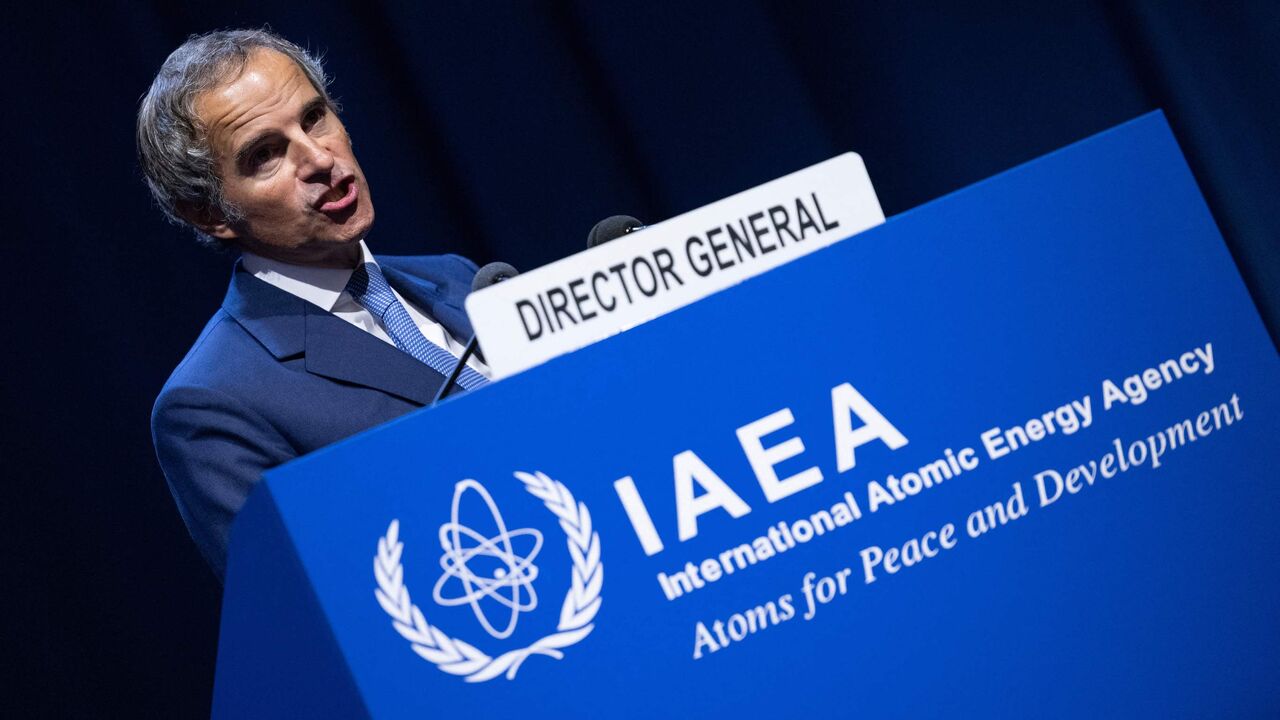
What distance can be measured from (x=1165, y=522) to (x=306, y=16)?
2.65 metres

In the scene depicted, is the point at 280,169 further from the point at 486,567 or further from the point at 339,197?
the point at 486,567

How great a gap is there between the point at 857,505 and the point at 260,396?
0.96 meters

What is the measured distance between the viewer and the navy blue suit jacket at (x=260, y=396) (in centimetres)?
171

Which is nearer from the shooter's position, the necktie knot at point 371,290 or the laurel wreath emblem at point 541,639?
the laurel wreath emblem at point 541,639

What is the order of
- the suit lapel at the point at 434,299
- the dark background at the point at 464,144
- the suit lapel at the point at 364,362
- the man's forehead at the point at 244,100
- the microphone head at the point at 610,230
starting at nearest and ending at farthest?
the microphone head at the point at 610,230 < the suit lapel at the point at 364,362 < the man's forehead at the point at 244,100 < the suit lapel at the point at 434,299 < the dark background at the point at 464,144

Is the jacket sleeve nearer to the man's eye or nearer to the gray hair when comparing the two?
the gray hair

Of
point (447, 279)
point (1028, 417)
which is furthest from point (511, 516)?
point (447, 279)

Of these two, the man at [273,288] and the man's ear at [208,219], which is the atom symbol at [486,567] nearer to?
the man at [273,288]

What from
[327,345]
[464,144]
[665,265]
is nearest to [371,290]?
[327,345]

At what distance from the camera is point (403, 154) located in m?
3.37

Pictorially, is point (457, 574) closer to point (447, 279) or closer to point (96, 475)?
point (447, 279)

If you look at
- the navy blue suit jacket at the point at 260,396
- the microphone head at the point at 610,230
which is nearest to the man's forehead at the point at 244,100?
the navy blue suit jacket at the point at 260,396

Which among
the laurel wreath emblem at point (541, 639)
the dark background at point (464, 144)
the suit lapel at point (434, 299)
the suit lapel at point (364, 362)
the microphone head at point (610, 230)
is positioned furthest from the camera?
the dark background at point (464, 144)

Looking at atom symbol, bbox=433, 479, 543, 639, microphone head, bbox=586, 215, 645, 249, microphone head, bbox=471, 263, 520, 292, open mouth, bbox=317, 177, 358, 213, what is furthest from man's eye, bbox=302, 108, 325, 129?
atom symbol, bbox=433, 479, 543, 639
